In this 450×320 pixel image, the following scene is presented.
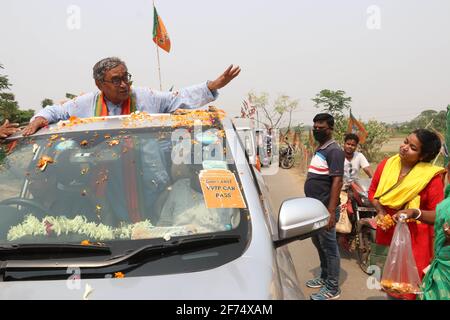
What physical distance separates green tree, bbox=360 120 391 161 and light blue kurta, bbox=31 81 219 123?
48.8 ft

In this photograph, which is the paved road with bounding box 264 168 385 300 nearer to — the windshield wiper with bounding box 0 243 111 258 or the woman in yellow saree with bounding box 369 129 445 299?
the woman in yellow saree with bounding box 369 129 445 299

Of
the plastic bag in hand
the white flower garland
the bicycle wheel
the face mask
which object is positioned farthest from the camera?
the bicycle wheel

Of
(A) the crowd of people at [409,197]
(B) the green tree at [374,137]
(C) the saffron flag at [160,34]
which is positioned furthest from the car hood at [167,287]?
(B) the green tree at [374,137]

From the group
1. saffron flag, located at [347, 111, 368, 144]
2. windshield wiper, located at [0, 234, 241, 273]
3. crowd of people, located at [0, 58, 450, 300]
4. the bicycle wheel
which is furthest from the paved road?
saffron flag, located at [347, 111, 368, 144]

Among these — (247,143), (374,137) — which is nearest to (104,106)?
(247,143)

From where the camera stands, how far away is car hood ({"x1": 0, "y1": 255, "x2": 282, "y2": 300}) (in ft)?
4.60

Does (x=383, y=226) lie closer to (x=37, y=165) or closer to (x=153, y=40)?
(x=37, y=165)

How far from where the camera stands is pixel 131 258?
62.3 inches

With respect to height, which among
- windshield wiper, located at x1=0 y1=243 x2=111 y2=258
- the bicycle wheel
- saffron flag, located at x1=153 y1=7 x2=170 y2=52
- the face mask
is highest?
saffron flag, located at x1=153 y1=7 x2=170 y2=52

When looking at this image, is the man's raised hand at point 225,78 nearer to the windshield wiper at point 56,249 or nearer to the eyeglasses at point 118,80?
the eyeglasses at point 118,80

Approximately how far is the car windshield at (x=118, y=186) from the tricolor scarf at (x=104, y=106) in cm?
68

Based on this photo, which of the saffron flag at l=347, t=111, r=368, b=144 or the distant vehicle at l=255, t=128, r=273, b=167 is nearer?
the saffron flag at l=347, t=111, r=368, b=144

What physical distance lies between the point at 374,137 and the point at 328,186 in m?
14.4
